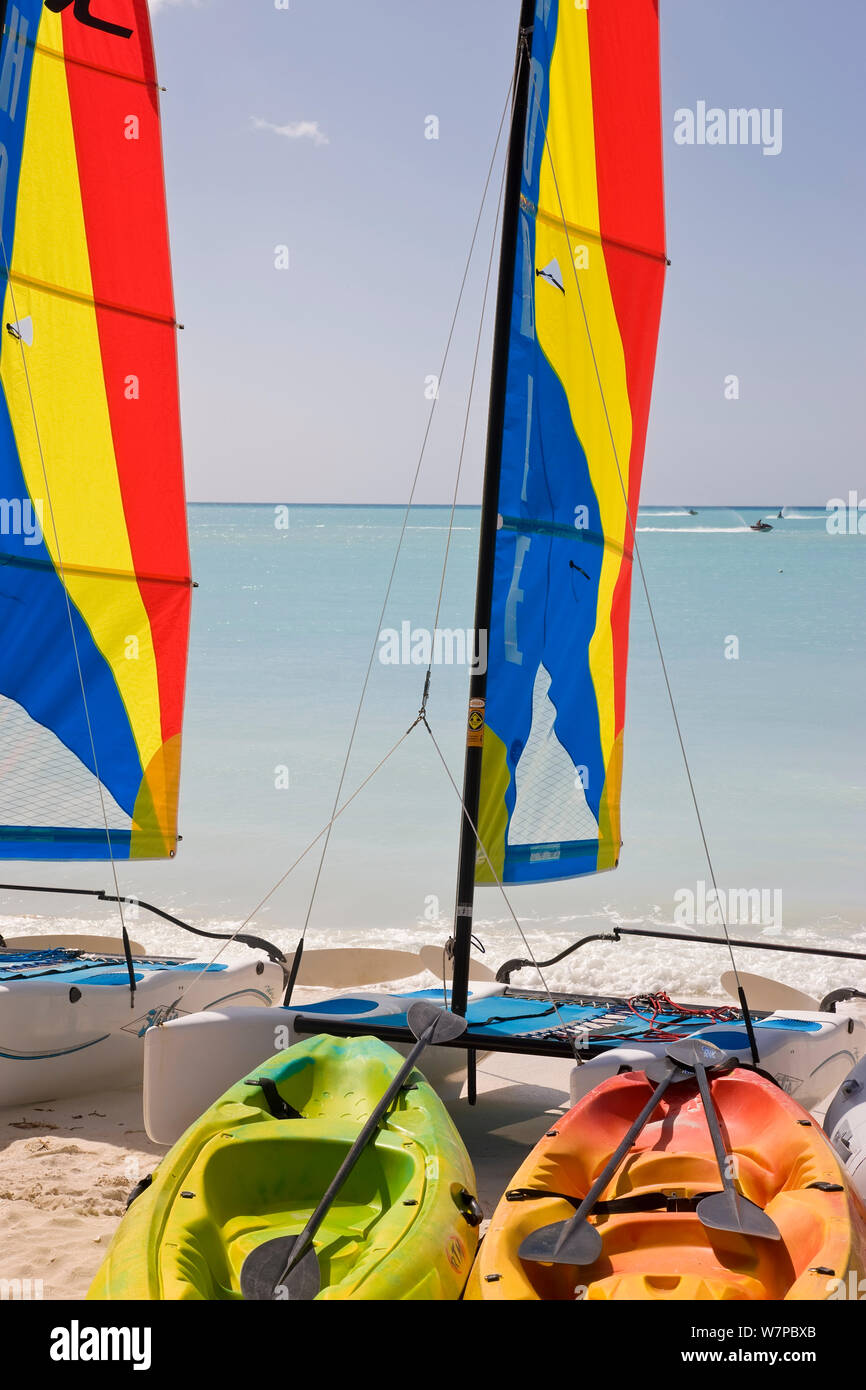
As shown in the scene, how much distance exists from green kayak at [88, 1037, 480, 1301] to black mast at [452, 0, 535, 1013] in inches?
38.6

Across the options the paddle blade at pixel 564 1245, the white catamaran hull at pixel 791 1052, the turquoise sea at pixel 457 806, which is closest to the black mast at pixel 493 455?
the white catamaran hull at pixel 791 1052

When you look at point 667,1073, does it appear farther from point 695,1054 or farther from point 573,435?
point 573,435

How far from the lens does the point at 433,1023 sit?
3.81m

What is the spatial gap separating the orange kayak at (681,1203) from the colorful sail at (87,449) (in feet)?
10.0

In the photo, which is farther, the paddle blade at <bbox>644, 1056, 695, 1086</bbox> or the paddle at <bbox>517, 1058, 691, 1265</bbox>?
the paddle blade at <bbox>644, 1056, 695, 1086</bbox>

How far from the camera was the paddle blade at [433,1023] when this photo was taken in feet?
12.4

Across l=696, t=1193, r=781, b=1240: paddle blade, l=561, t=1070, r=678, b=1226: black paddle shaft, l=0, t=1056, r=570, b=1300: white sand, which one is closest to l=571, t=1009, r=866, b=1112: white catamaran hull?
l=561, t=1070, r=678, b=1226: black paddle shaft

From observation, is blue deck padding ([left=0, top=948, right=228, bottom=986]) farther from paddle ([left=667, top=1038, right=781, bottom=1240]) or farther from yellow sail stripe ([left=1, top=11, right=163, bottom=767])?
paddle ([left=667, top=1038, right=781, bottom=1240])

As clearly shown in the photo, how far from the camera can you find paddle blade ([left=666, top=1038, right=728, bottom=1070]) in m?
3.61

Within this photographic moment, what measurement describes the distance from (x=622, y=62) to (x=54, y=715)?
Result: 3821 mm

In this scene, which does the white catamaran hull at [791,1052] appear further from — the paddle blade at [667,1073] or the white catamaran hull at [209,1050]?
the white catamaran hull at [209,1050]

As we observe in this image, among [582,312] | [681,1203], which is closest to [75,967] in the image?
[681,1203]

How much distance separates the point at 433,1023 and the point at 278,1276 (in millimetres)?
1237

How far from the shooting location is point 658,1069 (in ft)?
12.0
